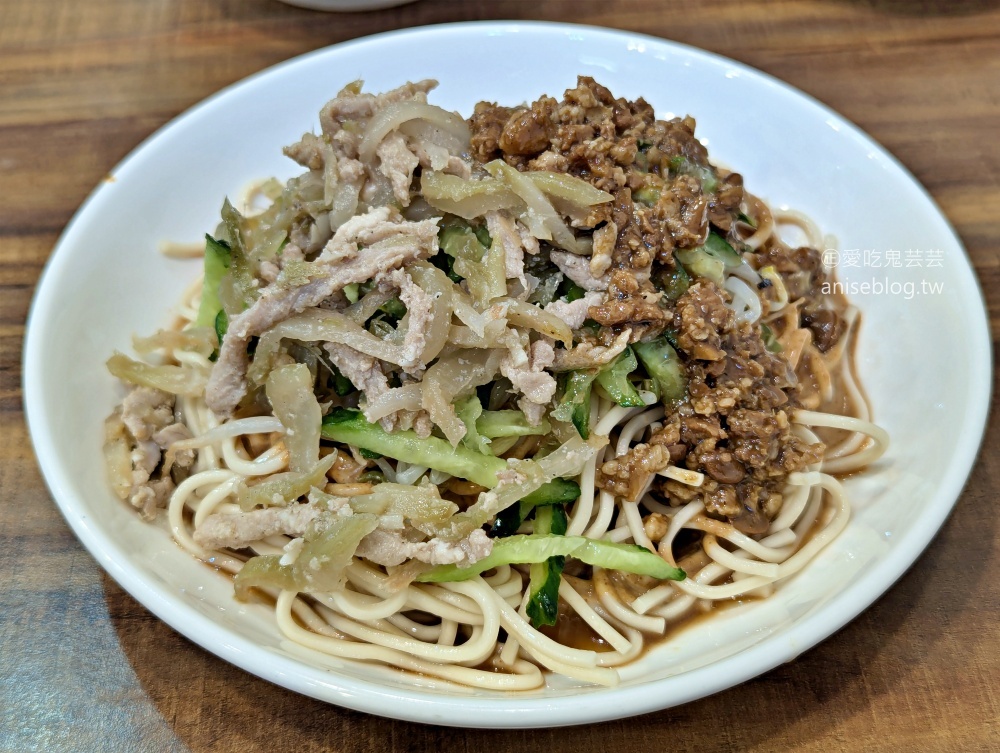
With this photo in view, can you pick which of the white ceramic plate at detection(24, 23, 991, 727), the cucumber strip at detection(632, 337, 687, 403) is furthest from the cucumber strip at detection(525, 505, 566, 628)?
the cucumber strip at detection(632, 337, 687, 403)

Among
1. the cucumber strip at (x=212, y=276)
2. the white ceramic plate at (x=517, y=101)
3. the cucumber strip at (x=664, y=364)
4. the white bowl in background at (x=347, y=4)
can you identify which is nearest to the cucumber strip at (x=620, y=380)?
the cucumber strip at (x=664, y=364)

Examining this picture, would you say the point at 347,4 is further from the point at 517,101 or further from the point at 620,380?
the point at 620,380

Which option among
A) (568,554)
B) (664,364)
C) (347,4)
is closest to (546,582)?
(568,554)

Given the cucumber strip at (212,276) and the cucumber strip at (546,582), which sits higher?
the cucumber strip at (212,276)

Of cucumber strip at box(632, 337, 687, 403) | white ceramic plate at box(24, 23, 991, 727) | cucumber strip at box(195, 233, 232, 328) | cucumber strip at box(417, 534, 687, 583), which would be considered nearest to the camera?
white ceramic plate at box(24, 23, 991, 727)

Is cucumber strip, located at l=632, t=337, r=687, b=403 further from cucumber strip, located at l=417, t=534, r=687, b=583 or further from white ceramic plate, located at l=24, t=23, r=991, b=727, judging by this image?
white ceramic plate, located at l=24, t=23, r=991, b=727

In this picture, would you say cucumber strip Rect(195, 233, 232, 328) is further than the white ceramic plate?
Yes

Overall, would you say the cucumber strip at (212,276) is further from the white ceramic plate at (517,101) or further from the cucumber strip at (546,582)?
the cucumber strip at (546,582)
